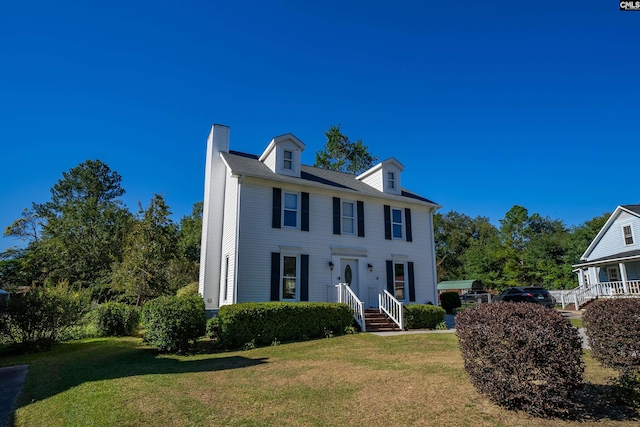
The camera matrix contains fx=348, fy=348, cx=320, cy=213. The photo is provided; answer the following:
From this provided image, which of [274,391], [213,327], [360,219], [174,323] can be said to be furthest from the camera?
[360,219]

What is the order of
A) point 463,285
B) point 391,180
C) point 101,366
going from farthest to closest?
1. point 463,285
2. point 391,180
3. point 101,366

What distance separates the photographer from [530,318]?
4602 millimetres

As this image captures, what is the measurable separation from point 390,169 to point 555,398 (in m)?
15.0

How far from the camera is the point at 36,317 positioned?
11.6 metres

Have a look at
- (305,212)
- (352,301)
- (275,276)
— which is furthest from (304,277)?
(305,212)

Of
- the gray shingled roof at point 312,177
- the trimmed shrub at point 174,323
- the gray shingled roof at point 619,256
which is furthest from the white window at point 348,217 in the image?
the gray shingled roof at point 619,256

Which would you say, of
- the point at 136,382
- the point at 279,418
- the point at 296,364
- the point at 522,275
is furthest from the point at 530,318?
the point at 522,275

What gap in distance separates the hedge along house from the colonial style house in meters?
13.6

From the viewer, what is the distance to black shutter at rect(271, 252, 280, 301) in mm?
13859

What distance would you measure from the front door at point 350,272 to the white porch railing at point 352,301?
748 mm

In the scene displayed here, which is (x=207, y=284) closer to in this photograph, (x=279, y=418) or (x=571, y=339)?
(x=279, y=418)

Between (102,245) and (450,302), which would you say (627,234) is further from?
(102,245)

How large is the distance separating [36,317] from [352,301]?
11.1 m

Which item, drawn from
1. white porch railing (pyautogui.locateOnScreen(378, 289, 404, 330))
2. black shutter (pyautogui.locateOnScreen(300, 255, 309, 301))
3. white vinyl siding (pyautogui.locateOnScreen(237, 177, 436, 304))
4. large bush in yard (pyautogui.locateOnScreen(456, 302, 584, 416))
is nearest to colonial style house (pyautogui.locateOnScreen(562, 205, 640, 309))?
white vinyl siding (pyautogui.locateOnScreen(237, 177, 436, 304))
